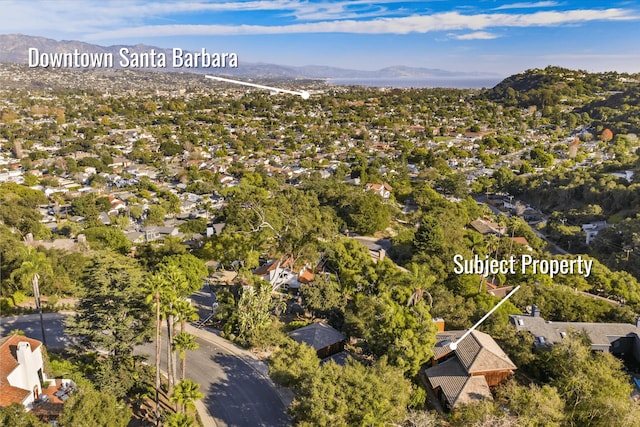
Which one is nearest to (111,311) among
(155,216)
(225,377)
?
(225,377)

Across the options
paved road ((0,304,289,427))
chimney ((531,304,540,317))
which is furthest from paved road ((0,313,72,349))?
chimney ((531,304,540,317))

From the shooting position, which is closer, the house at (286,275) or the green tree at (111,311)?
the green tree at (111,311)

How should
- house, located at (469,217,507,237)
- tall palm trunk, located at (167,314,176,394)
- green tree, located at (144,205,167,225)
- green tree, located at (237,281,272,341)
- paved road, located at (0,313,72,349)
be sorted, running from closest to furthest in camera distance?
tall palm trunk, located at (167,314,176,394)
green tree, located at (237,281,272,341)
paved road, located at (0,313,72,349)
house, located at (469,217,507,237)
green tree, located at (144,205,167,225)

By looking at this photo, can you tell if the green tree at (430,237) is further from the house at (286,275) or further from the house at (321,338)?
the house at (321,338)

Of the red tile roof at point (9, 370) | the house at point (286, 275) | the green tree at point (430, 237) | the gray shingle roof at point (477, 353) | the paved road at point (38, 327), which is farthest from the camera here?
the green tree at point (430, 237)

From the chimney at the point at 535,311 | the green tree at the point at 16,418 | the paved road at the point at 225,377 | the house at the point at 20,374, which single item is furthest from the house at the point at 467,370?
the house at the point at 20,374

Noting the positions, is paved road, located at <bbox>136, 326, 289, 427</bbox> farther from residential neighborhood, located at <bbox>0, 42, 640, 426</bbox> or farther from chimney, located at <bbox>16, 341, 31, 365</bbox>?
chimney, located at <bbox>16, 341, 31, 365</bbox>
